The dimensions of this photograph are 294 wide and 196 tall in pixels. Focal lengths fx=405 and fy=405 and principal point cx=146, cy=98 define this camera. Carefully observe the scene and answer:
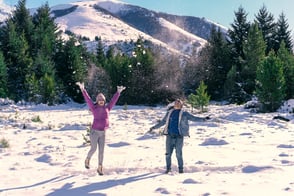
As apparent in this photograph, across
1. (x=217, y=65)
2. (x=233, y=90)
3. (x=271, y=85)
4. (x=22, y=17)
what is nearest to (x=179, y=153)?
(x=271, y=85)

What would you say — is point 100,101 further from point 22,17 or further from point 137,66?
point 22,17

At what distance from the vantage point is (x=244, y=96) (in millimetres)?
36969

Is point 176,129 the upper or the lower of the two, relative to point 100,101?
lower

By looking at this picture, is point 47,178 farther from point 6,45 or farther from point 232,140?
point 6,45

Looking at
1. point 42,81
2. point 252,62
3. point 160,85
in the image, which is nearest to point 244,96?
point 252,62

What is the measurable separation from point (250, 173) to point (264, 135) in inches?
240

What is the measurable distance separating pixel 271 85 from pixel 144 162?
15785 mm

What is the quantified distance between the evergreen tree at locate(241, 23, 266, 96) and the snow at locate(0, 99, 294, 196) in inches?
864

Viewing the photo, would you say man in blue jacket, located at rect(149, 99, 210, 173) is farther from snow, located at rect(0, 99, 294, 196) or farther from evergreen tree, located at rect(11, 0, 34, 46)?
evergreen tree, located at rect(11, 0, 34, 46)

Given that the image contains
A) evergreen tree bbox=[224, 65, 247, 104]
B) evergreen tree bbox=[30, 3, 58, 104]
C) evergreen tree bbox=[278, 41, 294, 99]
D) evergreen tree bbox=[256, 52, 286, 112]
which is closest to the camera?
evergreen tree bbox=[256, 52, 286, 112]

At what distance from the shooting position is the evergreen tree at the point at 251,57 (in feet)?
125

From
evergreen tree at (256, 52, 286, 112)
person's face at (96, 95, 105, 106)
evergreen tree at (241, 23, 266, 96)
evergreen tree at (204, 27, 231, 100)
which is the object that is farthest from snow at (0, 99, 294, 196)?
evergreen tree at (204, 27, 231, 100)

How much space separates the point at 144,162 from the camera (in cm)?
979

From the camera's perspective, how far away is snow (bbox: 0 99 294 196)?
23.9 ft
